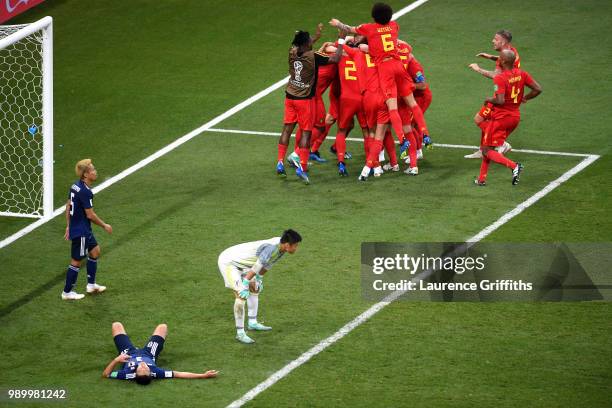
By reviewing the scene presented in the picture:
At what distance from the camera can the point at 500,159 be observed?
54.0ft

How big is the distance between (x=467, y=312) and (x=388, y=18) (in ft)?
18.4

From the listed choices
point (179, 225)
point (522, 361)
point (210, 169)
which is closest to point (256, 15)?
point (210, 169)

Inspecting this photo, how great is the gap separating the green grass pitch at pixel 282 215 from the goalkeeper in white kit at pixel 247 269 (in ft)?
1.26

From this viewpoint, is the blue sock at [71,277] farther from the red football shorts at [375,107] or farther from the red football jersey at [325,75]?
the red football shorts at [375,107]

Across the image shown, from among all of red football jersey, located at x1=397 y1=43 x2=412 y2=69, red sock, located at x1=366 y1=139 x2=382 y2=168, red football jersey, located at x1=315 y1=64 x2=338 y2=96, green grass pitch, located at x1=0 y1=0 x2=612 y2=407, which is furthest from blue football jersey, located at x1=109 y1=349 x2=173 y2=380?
red football jersey, located at x1=397 y1=43 x2=412 y2=69

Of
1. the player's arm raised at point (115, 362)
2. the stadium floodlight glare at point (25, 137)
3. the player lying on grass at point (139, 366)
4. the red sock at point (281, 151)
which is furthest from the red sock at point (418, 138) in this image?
the player's arm raised at point (115, 362)

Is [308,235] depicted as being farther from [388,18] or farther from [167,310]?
[388,18]

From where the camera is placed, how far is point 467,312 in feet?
44.1

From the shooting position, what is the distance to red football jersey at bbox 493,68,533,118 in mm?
16172

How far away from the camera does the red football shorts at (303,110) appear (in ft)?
56.3

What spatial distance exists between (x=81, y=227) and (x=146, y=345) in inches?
77.5

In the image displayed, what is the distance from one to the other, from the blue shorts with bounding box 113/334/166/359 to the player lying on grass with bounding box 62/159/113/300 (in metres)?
1.62

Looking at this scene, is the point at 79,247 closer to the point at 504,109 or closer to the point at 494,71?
the point at 504,109

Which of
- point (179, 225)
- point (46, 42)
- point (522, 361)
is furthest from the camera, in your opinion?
point (179, 225)
